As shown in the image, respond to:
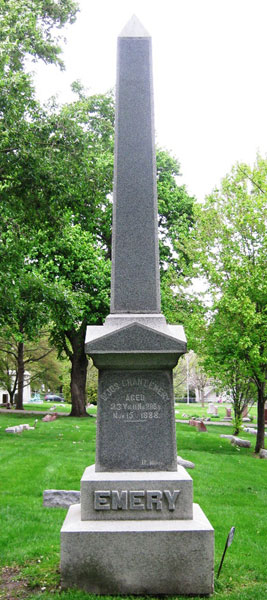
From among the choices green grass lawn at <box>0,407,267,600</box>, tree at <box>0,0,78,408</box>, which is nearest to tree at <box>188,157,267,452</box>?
green grass lawn at <box>0,407,267,600</box>

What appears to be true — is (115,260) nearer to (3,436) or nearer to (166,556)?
(166,556)

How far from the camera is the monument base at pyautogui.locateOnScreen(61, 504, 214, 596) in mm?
4934

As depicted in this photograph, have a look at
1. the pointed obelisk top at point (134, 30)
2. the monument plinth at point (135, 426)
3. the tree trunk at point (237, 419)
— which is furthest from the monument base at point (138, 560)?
the tree trunk at point (237, 419)

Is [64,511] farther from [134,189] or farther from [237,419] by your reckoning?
[237,419]

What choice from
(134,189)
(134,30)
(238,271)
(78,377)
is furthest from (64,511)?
(78,377)

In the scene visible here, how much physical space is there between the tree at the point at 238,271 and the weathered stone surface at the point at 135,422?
979 centimetres

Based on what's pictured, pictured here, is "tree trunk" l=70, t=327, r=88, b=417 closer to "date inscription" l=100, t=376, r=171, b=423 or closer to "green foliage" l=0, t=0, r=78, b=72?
"green foliage" l=0, t=0, r=78, b=72

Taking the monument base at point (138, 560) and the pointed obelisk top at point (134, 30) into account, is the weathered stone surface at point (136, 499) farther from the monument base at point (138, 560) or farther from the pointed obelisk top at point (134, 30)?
the pointed obelisk top at point (134, 30)

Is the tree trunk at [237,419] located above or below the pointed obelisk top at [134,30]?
below

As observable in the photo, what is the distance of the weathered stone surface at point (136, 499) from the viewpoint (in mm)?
5230

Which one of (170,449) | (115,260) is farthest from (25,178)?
(170,449)

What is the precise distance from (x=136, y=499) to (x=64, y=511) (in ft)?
11.2

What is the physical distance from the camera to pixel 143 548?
4.96 meters

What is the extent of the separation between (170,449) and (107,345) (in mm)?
1338
